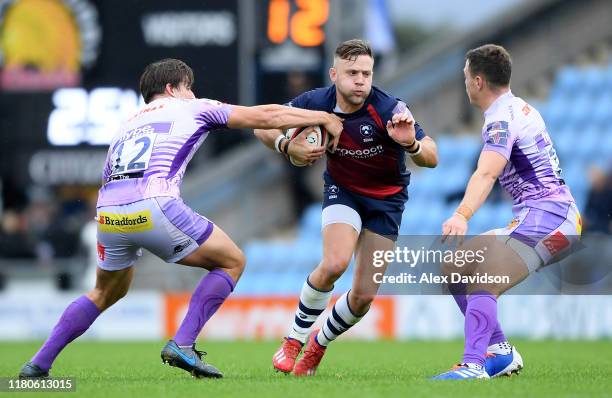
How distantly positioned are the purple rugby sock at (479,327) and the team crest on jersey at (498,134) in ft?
3.16

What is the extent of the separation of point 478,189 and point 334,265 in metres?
1.25

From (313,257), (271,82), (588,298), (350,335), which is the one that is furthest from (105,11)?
(588,298)

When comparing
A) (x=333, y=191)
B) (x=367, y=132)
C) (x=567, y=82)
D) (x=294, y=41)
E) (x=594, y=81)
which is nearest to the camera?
(x=367, y=132)

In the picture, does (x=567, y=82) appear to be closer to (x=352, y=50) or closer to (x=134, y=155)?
(x=352, y=50)

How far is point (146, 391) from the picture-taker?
7012mm

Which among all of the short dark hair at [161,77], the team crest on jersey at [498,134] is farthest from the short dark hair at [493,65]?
the short dark hair at [161,77]

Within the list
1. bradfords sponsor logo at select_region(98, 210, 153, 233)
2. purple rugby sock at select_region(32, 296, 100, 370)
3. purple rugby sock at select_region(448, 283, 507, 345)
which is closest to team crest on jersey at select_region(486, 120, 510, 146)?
purple rugby sock at select_region(448, 283, 507, 345)

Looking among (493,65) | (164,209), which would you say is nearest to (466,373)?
(493,65)

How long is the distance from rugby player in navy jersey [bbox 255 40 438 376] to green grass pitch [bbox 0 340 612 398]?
0.38m

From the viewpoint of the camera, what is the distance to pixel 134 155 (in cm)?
755

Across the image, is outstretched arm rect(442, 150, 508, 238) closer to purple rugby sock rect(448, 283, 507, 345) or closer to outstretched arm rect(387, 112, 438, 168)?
outstretched arm rect(387, 112, 438, 168)

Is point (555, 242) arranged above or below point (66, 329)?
above

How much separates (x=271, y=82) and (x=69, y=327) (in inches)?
383

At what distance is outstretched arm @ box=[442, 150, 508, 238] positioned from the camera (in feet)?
23.0
